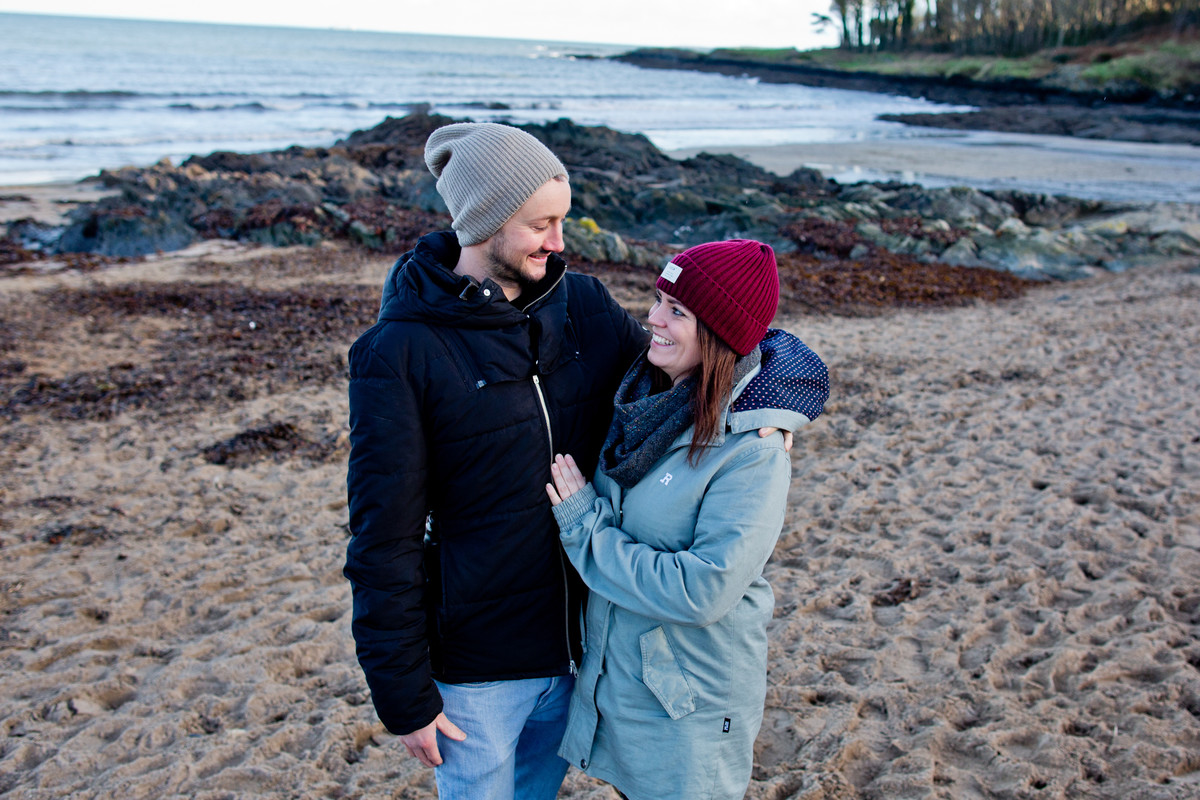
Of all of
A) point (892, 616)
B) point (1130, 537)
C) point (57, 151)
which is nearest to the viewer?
point (892, 616)

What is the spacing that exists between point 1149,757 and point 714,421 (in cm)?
263

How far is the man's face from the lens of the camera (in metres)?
1.98

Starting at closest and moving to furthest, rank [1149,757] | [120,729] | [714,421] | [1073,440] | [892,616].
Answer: [714,421], [1149,757], [120,729], [892,616], [1073,440]

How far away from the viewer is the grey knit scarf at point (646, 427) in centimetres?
193

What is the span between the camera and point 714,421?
6.17 ft

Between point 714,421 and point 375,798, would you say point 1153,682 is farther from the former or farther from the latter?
point 375,798

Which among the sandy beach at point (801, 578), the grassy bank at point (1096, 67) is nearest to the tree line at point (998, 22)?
the grassy bank at point (1096, 67)

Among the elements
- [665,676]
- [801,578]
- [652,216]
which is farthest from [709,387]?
[652,216]

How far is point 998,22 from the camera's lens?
2736 inches

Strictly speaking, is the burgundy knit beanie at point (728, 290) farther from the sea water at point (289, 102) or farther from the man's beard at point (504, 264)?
the sea water at point (289, 102)

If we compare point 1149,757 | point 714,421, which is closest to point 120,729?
point 714,421

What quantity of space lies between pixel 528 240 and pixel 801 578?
3278mm

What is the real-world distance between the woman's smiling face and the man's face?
12.7 inches

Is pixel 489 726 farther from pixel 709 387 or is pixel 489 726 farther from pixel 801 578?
pixel 801 578
